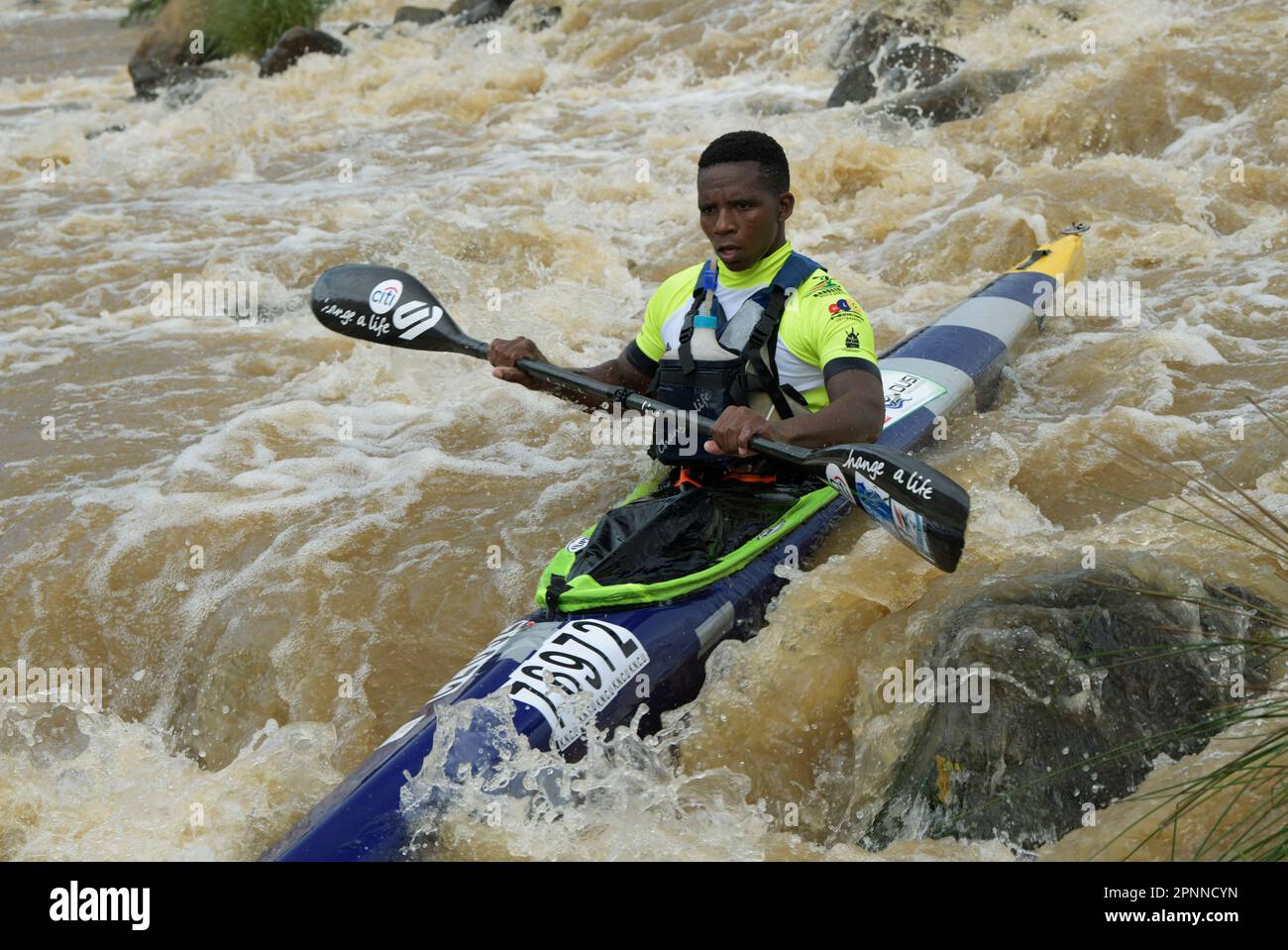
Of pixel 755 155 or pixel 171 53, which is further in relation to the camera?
pixel 171 53

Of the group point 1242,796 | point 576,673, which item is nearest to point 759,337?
point 576,673

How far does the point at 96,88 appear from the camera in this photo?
13289mm

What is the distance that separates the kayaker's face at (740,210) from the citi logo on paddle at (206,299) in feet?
12.2

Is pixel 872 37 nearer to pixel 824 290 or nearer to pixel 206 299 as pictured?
pixel 206 299

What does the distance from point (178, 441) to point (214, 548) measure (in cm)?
100

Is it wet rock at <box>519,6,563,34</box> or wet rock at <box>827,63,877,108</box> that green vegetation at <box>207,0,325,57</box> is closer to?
wet rock at <box>519,6,563,34</box>

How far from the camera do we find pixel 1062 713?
249cm

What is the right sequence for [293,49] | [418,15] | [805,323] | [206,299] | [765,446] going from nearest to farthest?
1. [765,446]
2. [805,323]
3. [206,299]
4. [293,49]
5. [418,15]

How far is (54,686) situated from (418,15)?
12.0 metres

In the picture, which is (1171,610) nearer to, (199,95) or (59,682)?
(59,682)
